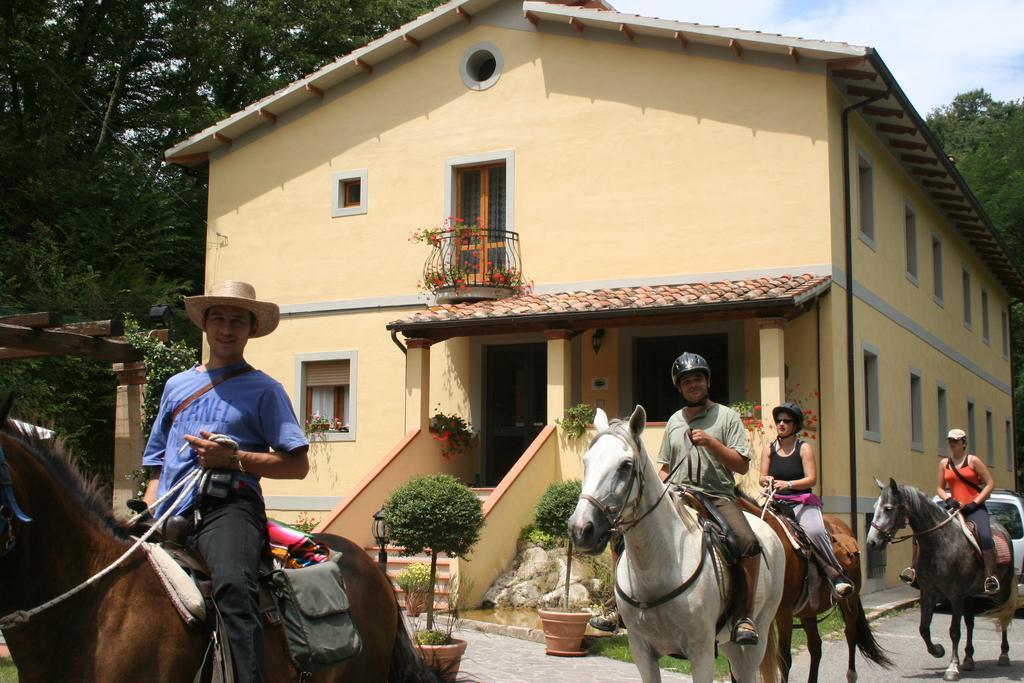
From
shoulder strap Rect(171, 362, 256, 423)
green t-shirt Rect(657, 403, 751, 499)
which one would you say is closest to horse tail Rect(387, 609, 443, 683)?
shoulder strap Rect(171, 362, 256, 423)

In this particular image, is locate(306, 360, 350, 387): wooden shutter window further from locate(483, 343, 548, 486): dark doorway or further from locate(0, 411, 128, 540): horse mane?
locate(0, 411, 128, 540): horse mane

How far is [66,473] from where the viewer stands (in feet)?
13.4

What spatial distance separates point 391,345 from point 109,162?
12.1m

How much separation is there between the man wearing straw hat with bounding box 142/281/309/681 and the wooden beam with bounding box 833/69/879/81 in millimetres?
15100

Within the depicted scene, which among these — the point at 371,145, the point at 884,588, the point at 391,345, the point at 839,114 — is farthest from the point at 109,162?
the point at 884,588

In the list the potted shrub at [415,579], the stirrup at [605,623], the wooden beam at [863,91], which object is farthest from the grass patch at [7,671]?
the wooden beam at [863,91]

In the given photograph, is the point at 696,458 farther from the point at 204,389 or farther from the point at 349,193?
the point at 349,193

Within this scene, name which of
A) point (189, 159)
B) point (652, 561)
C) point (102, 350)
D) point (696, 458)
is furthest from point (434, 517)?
point (189, 159)

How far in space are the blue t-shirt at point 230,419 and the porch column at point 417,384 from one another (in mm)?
13860

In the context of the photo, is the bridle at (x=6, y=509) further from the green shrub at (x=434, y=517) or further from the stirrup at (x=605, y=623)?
the green shrub at (x=434, y=517)

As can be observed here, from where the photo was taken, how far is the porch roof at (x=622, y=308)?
52.9 feet

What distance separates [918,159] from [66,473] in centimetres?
2078

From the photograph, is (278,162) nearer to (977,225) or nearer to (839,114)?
(839,114)

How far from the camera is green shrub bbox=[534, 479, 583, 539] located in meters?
13.9
